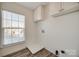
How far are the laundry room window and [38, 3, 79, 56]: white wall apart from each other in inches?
9.1

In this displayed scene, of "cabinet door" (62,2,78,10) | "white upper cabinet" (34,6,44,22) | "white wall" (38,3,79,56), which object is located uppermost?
"cabinet door" (62,2,78,10)

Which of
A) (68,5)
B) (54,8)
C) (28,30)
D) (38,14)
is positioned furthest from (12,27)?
(68,5)

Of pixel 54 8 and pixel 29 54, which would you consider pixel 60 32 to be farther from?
pixel 29 54

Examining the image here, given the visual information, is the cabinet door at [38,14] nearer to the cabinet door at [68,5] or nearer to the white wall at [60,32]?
the white wall at [60,32]

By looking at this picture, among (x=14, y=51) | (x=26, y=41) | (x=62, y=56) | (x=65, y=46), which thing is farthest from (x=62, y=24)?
(x=14, y=51)

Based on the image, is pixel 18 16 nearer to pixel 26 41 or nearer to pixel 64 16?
pixel 26 41

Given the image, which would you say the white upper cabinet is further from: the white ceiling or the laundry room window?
the laundry room window

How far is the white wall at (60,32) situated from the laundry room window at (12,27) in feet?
0.76

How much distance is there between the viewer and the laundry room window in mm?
815

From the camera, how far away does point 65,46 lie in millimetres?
877

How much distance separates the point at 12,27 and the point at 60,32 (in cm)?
58

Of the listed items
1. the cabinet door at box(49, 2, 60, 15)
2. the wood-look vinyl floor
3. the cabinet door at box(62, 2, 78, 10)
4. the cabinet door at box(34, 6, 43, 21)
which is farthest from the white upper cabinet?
the wood-look vinyl floor

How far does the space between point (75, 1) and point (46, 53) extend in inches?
27.0

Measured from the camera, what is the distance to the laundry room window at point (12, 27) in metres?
0.82
